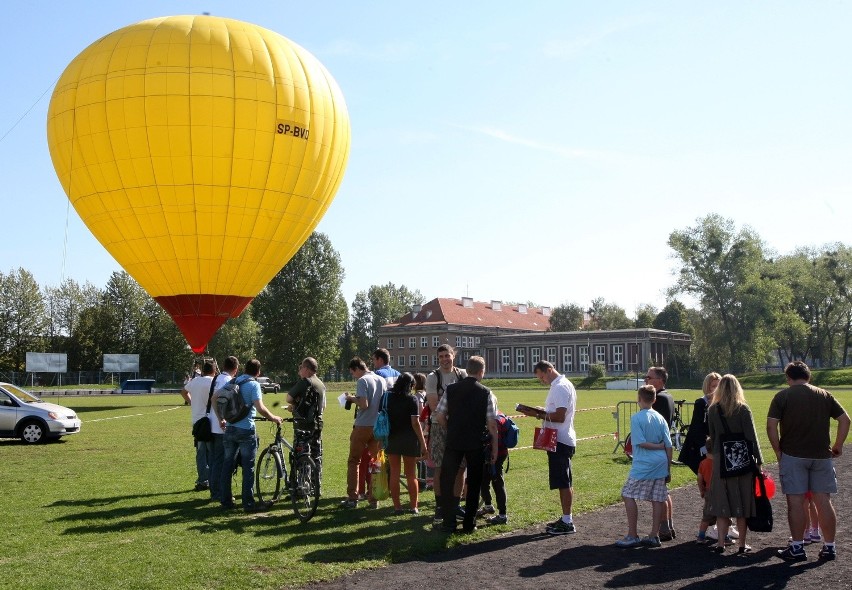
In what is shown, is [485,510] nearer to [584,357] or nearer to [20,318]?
[20,318]

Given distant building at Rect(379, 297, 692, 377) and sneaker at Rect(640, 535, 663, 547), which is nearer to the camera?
sneaker at Rect(640, 535, 663, 547)

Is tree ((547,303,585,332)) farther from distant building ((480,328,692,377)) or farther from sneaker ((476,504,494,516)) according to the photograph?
sneaker ((476,504,494,516))

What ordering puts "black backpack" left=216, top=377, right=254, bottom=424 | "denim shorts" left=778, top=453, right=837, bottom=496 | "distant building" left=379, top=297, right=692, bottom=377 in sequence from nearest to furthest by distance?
"denim shorts" left=778, top=453, right=837, bottom=496, "black backpack" left=216, top=377, right=254, bottom=424, "distant building" left=379, top=297, right=692, bottom=377

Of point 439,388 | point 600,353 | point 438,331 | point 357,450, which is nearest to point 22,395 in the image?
point 357,450

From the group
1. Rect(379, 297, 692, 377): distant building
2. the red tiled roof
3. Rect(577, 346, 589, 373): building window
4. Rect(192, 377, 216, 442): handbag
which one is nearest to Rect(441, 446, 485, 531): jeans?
Rect(192, 377, 216, 442): handbag

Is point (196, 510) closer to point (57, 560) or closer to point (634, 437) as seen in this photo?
point (57, 560)

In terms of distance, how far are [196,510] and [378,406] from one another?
3.08m

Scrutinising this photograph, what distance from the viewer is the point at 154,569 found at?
8742mm

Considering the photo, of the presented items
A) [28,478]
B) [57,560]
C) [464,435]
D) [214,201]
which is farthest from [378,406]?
[214,201]

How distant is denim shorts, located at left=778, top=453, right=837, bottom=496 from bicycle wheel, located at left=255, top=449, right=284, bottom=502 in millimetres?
6744

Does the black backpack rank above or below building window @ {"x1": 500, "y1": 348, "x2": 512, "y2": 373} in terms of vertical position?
below

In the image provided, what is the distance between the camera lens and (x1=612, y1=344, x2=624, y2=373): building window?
4589 inches

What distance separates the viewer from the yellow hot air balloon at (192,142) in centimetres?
2473

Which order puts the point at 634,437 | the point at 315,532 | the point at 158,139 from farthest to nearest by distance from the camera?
the point at 158,139 < the point at 315,532 < the point at 634,437
